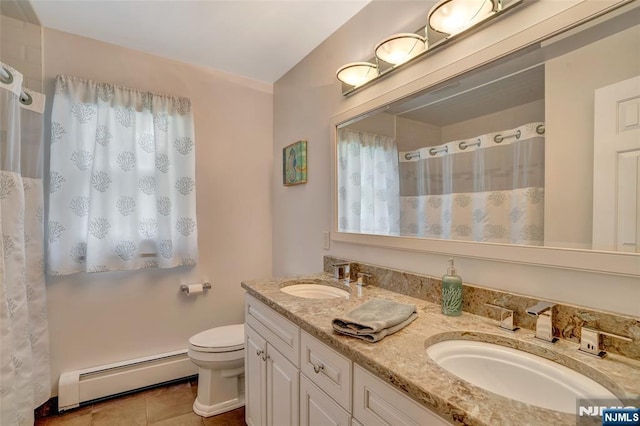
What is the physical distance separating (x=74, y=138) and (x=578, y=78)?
253 centimetres

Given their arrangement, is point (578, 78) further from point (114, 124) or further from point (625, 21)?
point (114, 124)

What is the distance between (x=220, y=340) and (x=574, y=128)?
2.05 m

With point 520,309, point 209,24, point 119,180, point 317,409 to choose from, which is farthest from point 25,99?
point 520,309

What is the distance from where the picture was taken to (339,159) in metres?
1.85

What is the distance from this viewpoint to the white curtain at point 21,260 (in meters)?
1.41

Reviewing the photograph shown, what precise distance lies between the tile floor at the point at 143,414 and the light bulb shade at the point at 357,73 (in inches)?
82.5

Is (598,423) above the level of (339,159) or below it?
below

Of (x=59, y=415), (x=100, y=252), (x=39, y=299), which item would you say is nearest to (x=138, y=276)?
(x=100, y=252)

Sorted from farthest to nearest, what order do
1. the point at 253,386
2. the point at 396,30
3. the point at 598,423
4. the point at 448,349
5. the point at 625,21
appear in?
the point at 253,386 < the point at 396,30 < the point at 448,349 < the point at 625,21 < the point at 598,423

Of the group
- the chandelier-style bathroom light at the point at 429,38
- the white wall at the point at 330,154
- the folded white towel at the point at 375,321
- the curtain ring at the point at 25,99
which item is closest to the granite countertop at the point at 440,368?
the folded white towel at the point at 375,321

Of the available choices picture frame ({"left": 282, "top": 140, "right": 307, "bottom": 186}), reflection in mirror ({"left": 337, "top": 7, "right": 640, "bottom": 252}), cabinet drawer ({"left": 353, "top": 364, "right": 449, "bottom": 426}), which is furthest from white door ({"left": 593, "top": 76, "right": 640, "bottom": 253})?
picture frame ({"left": 282, "top": 140, "right": 307, "bottom": 186})

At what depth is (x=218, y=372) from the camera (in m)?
1.90

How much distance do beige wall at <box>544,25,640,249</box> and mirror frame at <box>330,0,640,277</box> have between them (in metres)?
0.05

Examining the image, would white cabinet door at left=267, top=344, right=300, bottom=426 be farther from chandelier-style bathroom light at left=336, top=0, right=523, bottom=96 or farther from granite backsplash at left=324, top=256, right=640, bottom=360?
chandelier-style bathroom light at left=336, top=0, right=523, bottom=96
